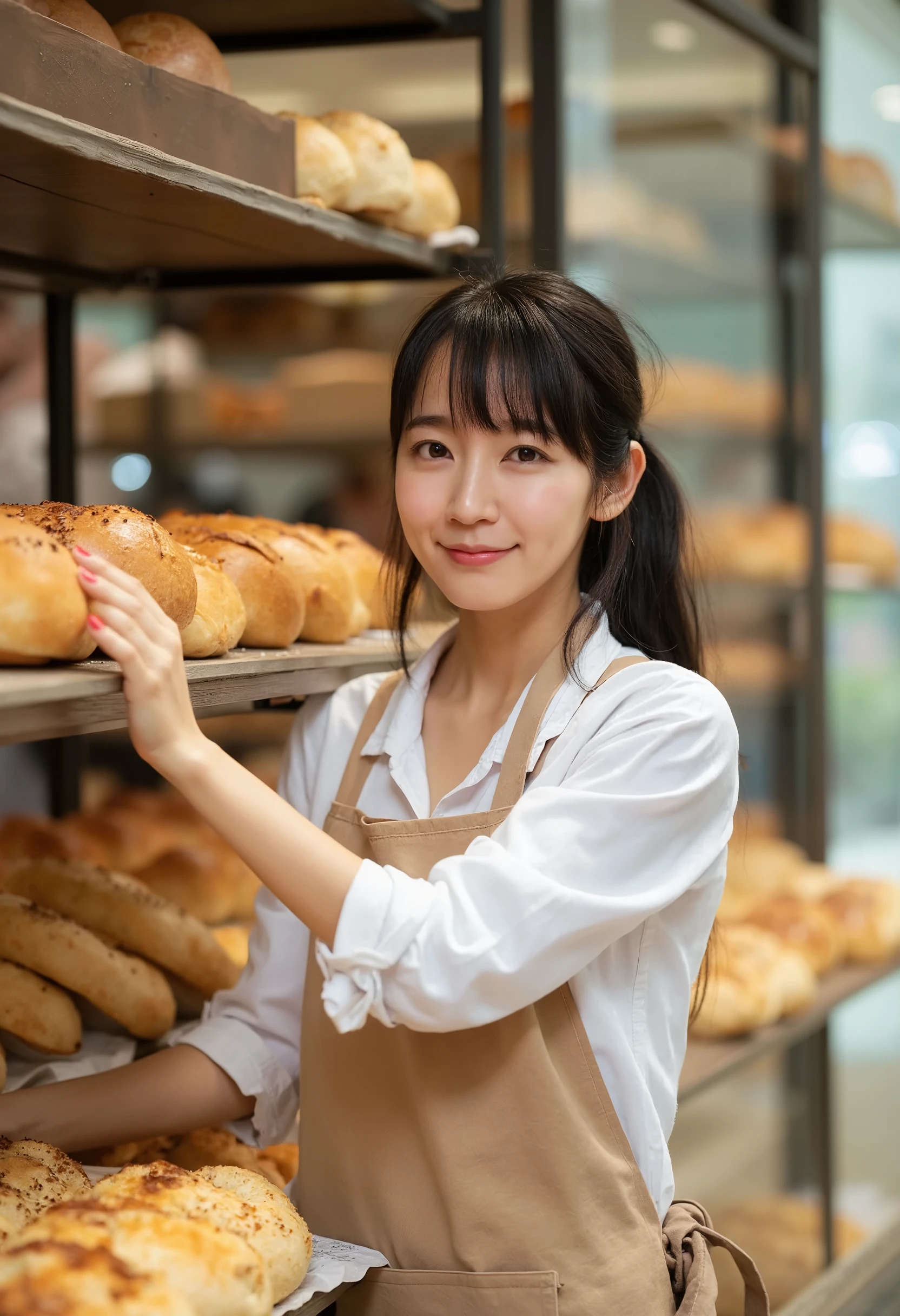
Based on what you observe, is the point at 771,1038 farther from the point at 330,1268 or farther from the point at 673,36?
the point at 673,36

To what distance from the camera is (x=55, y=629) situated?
1.06m

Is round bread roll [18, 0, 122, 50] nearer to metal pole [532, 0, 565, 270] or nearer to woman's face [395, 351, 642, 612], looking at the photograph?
woman's face [395, 351, 642, 612]

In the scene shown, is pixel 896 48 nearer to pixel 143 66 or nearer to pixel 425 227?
pixel 425 227

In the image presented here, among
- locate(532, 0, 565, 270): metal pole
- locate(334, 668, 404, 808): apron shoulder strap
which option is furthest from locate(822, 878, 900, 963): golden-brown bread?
locate(334, 668, 404, 808): apron shoulder strap

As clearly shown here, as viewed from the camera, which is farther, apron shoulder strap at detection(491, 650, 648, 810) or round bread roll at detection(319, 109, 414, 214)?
round bread roll at detection(319, 109, 414, 214)

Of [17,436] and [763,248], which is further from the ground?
[763,248]

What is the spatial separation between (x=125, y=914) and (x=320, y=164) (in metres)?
0.90

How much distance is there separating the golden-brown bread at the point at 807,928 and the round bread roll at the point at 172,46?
1.83m

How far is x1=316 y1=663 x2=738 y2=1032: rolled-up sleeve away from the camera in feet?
3.86

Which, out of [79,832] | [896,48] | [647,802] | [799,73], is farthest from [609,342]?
[896,48]

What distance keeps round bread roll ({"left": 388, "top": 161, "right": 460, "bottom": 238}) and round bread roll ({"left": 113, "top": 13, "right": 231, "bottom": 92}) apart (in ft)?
1.15

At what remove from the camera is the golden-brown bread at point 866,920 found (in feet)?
9.14

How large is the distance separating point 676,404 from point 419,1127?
223 cm

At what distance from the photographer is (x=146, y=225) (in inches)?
61.5
